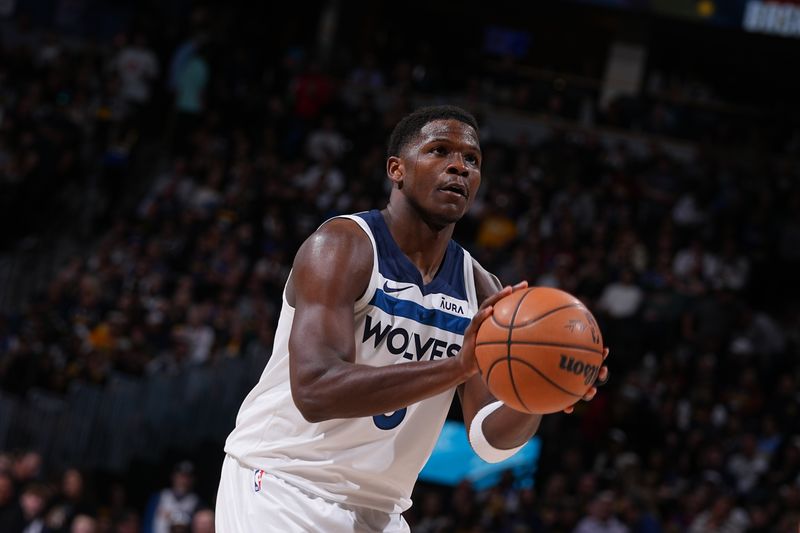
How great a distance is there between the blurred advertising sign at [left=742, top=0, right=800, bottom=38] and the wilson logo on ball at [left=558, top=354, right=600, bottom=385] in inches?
552

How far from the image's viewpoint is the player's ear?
13.1 feet

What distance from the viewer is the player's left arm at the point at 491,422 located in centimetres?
395

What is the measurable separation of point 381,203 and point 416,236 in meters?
10.9

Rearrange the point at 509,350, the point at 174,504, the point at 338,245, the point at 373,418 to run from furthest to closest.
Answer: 1. the point at 174,504
2. the point at 373,418
3. the point at 338,245
4. the point at 509,350

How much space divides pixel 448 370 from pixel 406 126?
1.14 metres

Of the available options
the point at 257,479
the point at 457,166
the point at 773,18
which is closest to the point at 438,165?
the point at 457,166

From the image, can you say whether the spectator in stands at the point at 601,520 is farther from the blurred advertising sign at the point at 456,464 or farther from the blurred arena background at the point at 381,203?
the blurred advertising sign at the point at 456,464

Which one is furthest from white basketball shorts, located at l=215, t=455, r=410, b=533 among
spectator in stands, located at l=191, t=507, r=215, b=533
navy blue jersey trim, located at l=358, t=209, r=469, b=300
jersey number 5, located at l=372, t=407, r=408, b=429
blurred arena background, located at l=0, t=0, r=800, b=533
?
blurred arena background, located at l=0, t=0, r=800, b=533

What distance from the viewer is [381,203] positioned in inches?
585

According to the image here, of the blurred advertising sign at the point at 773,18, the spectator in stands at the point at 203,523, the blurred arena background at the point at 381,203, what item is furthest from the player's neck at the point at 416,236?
the blurred advertising sign at the point at 773,18

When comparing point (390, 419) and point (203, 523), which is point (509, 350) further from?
point (203, 523)

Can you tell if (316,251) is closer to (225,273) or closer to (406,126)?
(406,126)

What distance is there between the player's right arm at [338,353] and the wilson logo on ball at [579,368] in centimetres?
26

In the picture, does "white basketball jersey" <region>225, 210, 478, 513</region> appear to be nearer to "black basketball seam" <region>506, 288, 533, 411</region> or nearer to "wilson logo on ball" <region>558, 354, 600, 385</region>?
"black basketball seam" <region>506, 288, 533, 411</region>
